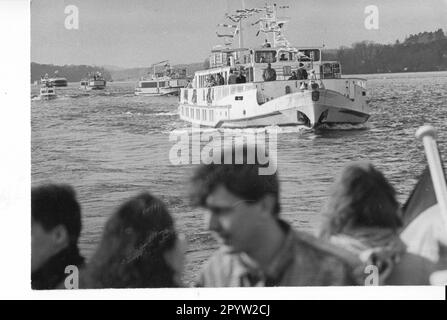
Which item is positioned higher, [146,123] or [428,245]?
[146,123]

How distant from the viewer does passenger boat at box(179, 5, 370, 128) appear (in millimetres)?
4094

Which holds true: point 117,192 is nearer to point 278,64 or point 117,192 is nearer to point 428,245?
point 278,64

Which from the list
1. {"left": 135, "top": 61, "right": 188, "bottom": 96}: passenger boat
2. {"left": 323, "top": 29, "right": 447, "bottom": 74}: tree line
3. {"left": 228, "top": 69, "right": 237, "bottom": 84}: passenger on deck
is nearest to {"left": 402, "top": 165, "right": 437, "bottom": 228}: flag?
{"left": 323, "top": 29, "right": 447, "bottom": 74}: tree line

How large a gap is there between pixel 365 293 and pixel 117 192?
1.30 metres

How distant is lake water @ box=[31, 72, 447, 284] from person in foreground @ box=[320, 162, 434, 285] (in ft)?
0.24

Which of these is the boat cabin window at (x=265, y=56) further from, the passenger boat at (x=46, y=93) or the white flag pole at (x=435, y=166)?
the passenger boat at (x=46, y=93)

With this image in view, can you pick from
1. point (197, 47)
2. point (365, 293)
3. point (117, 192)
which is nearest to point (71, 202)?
point (117, 192)

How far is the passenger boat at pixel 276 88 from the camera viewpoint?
4094mm

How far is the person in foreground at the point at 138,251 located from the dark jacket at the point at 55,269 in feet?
0.27

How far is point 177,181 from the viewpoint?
404 cm

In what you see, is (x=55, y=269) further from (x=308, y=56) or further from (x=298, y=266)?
(x=308, y=56)

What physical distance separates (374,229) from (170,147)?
107 cm
